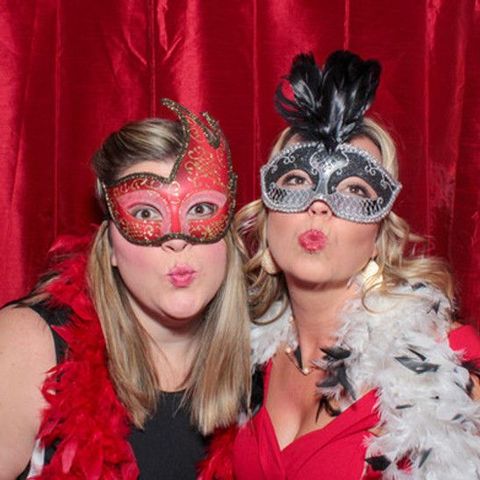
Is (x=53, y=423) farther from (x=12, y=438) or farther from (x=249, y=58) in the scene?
(x=249, y=58)

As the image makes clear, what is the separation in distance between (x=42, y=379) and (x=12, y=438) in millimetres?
125

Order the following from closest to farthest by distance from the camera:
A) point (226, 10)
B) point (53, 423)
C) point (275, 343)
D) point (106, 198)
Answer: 1. point (53, 423)
2. point (106, 198)
3. point (275, 343)
4. point (226, 10)

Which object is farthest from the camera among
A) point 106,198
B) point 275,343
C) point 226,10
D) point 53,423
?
point 226,10

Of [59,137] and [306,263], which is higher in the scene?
[59,137]

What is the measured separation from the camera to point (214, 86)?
1.92 meters

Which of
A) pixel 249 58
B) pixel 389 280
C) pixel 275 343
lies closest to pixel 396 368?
pixel 389 280

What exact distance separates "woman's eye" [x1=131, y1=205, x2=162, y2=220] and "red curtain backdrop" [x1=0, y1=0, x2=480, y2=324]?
0.41 meters

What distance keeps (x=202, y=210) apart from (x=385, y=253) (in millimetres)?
403

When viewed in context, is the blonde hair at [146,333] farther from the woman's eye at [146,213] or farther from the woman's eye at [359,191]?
the woman's eye at [359,191]

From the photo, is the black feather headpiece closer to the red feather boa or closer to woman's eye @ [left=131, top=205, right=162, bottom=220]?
woman's eye @ [left=131, top=205, right=162, bottom=220]

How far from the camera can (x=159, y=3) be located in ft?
6.16

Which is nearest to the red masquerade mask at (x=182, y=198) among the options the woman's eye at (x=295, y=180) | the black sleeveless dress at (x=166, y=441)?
the woman's eye at (x=295, y=180)

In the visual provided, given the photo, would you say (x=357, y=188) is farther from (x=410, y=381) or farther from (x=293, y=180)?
(x=410, y=381)

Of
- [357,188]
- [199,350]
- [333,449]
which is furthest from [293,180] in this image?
[333,449]
